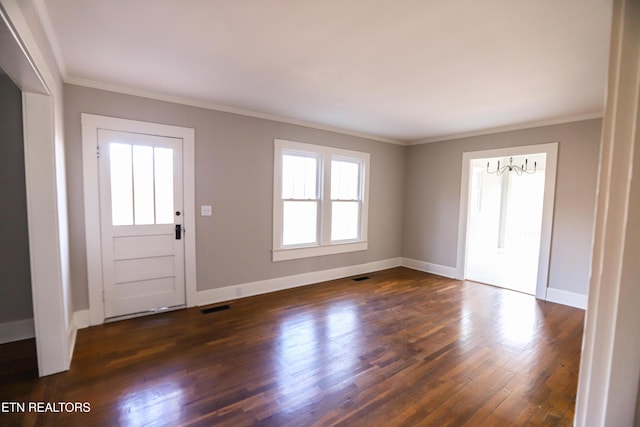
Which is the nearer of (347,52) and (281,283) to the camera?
(347,52)

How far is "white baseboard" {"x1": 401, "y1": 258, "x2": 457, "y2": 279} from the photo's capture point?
5.18 metres

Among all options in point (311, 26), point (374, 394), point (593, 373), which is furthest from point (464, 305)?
point (311, 26)

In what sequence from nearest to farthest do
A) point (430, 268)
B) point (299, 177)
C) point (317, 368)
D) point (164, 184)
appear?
point (317, 368), point (164, 184), point (299, 177), point (430, 268)

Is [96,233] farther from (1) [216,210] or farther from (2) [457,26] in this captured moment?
(2) [457,26]

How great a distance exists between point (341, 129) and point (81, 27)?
11.5 feet

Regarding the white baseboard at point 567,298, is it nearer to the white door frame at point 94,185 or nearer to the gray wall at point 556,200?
the gray wall at point 556,200

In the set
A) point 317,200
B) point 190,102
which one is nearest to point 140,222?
Result: point 190,102

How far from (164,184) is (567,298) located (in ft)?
18.0

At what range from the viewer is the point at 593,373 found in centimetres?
103

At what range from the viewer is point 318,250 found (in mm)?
4766

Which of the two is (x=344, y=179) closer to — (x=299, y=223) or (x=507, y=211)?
(x=299, y=223)

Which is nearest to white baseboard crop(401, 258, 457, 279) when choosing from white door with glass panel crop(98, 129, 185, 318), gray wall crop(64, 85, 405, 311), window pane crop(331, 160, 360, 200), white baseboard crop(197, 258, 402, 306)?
white baseboard crop(197, 258, 402, 306)

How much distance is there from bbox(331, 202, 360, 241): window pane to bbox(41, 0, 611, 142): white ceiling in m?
1.89

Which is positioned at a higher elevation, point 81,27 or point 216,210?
point 81,27
